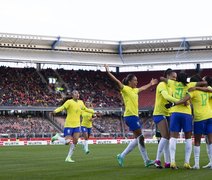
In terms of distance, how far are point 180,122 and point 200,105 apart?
904mm

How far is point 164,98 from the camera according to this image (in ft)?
41.3

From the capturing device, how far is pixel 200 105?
41.7 ft

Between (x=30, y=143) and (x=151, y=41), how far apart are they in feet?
87.8

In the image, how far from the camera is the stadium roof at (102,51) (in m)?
60.7

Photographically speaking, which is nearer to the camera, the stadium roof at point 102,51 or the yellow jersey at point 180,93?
the yellow jersey at point 180,93

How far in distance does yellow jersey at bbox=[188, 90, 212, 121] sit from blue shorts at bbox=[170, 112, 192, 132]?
0.49 meters

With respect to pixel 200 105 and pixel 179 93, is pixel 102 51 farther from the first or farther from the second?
pixel 179 93

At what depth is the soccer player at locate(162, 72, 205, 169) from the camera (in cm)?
1212

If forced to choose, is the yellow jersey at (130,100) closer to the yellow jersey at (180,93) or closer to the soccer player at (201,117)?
the yellow jersey at (180,93)

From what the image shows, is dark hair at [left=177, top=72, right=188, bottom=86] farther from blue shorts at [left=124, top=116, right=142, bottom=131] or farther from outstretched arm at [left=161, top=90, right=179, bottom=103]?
blue shorts at [left=124, top=116, right=142, bottom=131]

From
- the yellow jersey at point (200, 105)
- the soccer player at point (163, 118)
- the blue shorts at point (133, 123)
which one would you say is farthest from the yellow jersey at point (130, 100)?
the yellow jersey at point (200, 105)

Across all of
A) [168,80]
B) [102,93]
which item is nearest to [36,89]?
[102,93]

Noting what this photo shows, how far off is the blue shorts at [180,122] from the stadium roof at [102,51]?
49.7 m

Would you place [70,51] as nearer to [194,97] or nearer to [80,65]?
[80,65]
